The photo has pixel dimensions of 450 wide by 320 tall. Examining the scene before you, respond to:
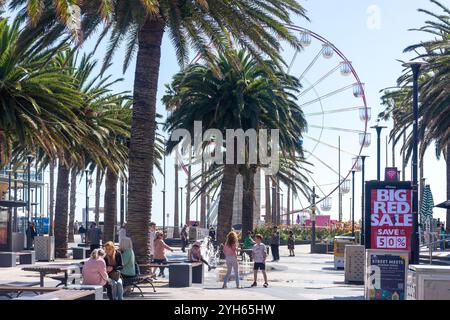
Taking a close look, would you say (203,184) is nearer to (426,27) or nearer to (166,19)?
(426,27)

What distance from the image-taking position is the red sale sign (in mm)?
20172

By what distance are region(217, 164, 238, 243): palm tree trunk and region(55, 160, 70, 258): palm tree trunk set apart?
660 centimetres

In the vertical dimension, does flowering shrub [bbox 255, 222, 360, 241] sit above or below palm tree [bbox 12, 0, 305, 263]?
below

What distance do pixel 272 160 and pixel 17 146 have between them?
11088 millimetres

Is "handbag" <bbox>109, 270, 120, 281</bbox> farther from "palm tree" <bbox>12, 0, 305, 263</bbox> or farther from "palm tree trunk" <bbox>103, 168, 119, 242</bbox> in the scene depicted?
"palm tree trunk" <bbox>103, 168, 119, 242</bbox>

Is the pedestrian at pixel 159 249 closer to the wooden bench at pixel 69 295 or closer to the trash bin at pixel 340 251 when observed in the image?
the trash bin at pixel 340 251

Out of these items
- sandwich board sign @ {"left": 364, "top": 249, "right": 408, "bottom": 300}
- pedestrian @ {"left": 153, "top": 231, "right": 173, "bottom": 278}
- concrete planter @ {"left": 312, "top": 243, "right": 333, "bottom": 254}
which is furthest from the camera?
concrete planter @ {"left": 312, "top": 243, "right": 333, "bottom": 254}

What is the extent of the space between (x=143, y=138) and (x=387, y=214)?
22.3ft

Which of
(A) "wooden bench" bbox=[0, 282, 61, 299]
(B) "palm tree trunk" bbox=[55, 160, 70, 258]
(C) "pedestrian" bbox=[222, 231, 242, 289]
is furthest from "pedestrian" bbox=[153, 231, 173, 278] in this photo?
(B) "palm tree trunk" bbox=[55, 160, 70, 258]

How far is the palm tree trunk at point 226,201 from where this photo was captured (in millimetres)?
38344

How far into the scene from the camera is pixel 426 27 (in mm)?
39500

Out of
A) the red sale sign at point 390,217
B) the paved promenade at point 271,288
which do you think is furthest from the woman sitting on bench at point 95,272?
the red sale sign at point 390,217

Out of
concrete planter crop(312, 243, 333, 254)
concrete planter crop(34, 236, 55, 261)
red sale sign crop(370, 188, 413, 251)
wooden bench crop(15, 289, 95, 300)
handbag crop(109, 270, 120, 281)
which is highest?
red sale sign crop(370, 188, 413, 251)
